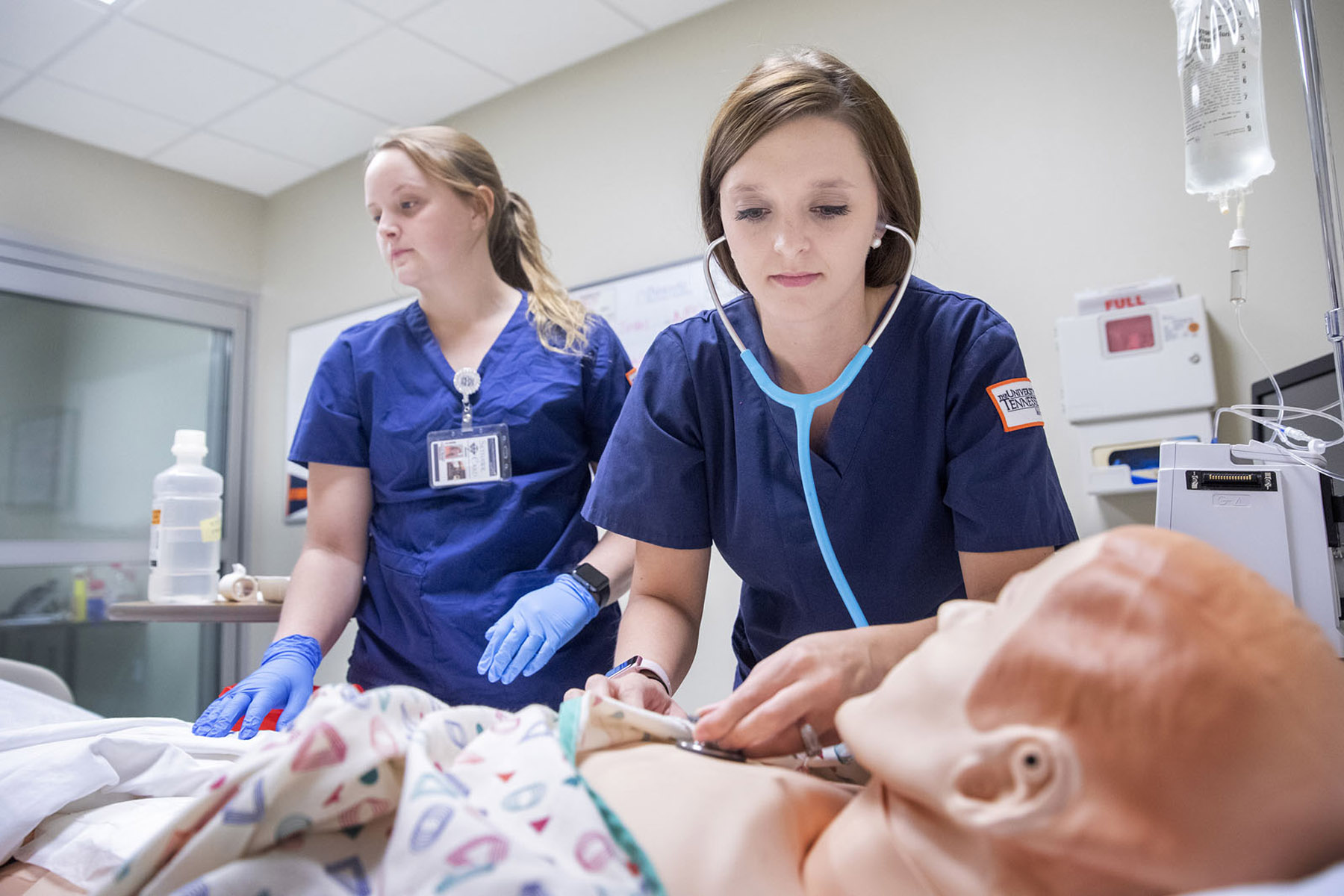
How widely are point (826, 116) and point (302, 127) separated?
10.9 ft

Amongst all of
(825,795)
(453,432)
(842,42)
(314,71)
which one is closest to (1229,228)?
(842,42)

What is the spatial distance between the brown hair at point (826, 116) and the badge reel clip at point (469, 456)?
589mm

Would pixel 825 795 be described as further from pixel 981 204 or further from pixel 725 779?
pixel 981 204

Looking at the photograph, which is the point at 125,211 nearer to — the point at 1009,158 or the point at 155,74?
the point at 155,74

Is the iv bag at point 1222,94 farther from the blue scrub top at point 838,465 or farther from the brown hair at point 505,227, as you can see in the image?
the brown hair at point 505,227

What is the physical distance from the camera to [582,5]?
3.01 meters

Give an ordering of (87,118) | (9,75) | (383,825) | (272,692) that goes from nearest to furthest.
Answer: (383,825)
(272,692)
(9,75)
(87,118)

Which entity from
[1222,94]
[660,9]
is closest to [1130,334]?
[1222,94]

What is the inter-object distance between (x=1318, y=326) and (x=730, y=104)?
1712 mm

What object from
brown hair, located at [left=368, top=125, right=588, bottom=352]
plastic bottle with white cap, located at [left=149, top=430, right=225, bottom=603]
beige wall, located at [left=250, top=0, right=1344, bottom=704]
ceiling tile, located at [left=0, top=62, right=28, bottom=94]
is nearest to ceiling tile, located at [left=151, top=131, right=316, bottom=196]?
ceiling tile, located at [left=0, top=62, right=28, bottom=94]

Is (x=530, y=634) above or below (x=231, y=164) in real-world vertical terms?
below

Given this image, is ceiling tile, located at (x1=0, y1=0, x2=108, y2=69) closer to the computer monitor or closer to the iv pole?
the iv pole

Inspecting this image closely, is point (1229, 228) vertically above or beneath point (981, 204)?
beneath

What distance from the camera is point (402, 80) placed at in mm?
3410
